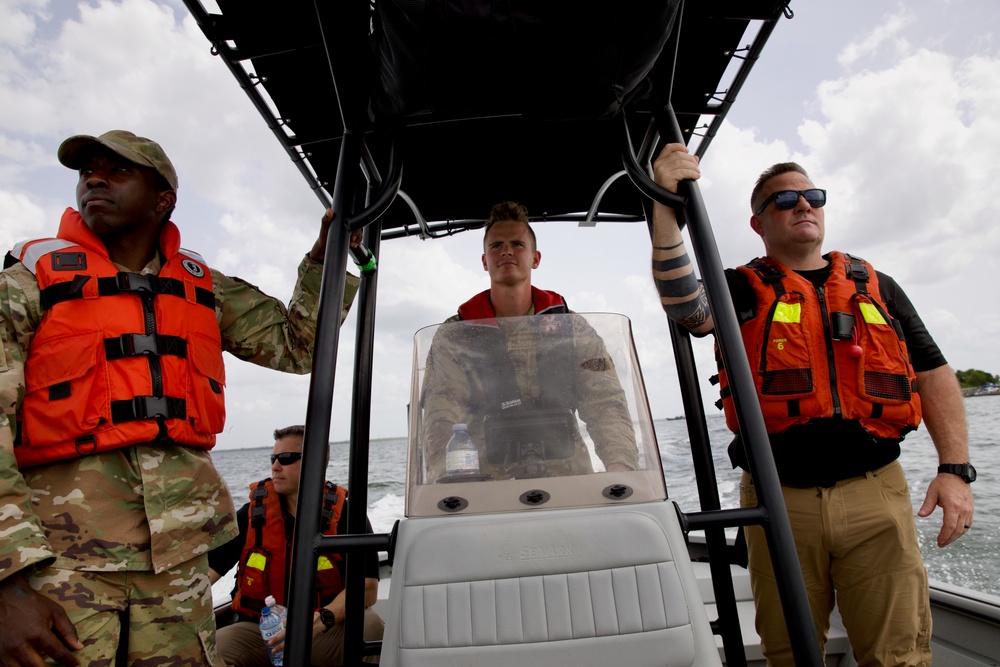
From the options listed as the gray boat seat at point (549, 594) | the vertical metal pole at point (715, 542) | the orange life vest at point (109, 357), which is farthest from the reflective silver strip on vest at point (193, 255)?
the vertical metal pole at point (715, 542)

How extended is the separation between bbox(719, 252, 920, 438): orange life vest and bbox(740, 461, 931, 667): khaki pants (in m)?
0.23

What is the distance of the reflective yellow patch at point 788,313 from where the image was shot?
2.08 metres

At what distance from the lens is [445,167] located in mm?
2338

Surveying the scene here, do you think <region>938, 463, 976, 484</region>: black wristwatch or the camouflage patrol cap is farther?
<region>938, 463, 976, 484</region>: black wristwatch

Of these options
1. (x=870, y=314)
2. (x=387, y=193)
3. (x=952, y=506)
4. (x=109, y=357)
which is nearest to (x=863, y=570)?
(x=952, y=506)

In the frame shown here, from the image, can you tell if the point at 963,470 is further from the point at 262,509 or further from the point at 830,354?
the point at 262,509

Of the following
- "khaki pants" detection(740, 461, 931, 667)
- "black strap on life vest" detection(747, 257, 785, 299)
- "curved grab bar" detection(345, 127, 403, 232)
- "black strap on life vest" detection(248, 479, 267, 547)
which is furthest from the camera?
"black strap on life vest" detection(248, 479, 267, 547)

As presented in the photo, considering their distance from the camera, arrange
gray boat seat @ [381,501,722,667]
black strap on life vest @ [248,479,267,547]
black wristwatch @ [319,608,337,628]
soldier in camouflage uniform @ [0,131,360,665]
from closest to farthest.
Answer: gray boat seat @ [381,501,722,667]
soldier in camouflage uniform @ [0,131,360,665]
black wristwatch @ [319,608,337,628]
black strap on life vest @ [248,479,267,547]

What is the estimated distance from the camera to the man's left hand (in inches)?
72.9

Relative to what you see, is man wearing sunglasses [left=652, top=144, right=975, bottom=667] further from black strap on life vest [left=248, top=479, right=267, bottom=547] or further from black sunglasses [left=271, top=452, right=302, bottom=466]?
black strap on life vest [left=248, top=479, right=267, bottom=547]

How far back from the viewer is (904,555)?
182cm

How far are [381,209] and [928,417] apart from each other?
209cm

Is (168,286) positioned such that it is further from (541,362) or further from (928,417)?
(928,417)

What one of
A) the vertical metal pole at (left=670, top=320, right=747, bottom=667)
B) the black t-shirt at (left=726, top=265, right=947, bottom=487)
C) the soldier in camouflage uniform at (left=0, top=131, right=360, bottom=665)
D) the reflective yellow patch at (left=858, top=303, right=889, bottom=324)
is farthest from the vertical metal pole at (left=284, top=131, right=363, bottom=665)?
the reflective yellow patch at (left=858, top=303, right=889, bottom=324)
